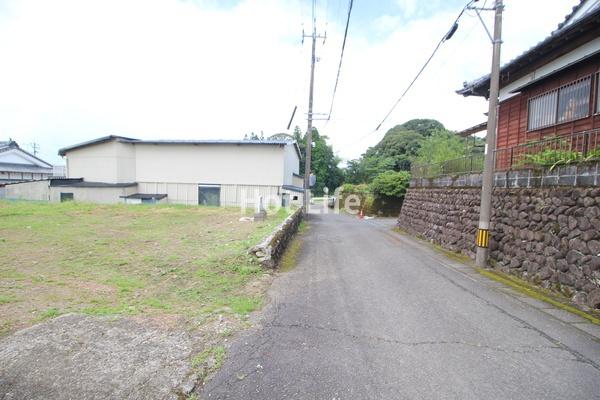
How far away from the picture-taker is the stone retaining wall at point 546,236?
4.98 meters

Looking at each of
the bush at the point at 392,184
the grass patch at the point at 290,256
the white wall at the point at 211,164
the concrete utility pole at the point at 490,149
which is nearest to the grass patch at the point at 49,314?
the grass patch at the point at 290,256

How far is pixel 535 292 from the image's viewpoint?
560cm

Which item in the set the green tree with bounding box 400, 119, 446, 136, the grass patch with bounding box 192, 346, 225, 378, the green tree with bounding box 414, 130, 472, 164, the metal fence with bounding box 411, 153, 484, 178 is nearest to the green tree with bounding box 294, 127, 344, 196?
the green tree with bounding box 400, 119, 446, 136

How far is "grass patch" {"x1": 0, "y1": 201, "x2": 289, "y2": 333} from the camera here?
4.33 m

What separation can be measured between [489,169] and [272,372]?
21.5 feet

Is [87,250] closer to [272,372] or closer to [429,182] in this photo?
[272,372]

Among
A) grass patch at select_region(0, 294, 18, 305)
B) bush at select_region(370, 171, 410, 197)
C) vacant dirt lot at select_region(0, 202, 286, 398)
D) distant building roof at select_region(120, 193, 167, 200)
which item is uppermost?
bush at select_region(370, 171, 410, 197)

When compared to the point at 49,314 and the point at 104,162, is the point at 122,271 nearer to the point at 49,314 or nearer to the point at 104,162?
the point at 49,314

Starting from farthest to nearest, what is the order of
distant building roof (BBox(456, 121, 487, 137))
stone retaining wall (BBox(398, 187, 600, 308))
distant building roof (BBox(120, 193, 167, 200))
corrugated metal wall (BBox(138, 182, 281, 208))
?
distant building roof (BBox(120, 193, 167, 200)) → corrugated metal wall (BBox(138, 182, 281, 208)) → distant building roof (BBox(456, 121, 487, 137)) → stone retaining wall (BBox(398, 187, 600, 308))

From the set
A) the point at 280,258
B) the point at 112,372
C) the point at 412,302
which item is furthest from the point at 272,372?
the point at 280,258

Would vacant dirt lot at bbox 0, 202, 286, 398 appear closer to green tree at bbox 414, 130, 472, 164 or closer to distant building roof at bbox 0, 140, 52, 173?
green tree at bbox 414, 130, 472, 164

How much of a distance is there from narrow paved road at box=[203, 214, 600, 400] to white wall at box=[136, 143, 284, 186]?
19.3 meters

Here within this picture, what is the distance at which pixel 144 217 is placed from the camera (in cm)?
1423

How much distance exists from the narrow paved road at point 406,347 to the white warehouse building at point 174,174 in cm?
1937
